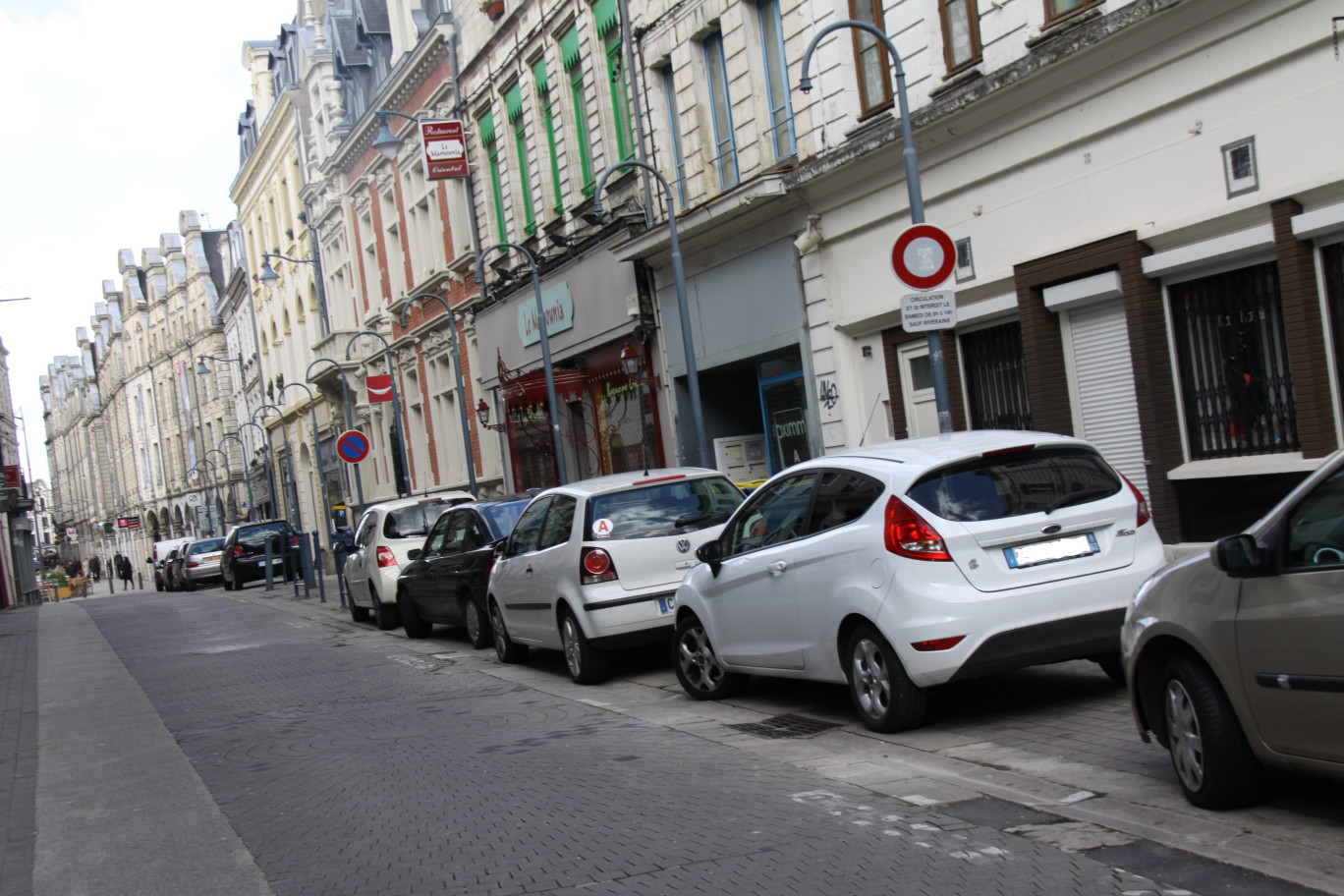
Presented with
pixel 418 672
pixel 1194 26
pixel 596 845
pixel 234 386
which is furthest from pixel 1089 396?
pixel 234 386

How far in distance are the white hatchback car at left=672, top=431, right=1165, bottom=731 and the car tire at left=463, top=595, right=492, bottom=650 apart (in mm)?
7178

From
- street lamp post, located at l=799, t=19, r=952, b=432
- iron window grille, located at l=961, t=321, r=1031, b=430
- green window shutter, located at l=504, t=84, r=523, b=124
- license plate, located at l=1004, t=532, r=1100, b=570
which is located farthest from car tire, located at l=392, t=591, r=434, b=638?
green window shutter, located at l=504, t=84, r=523, b=124

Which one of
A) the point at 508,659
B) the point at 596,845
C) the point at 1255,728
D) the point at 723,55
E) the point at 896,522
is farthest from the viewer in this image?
the point at 723,55

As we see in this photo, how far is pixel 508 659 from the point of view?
1334 cm

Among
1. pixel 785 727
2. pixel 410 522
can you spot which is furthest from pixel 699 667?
pixel 410 522

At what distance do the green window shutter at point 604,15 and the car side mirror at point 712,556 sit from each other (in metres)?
16.4

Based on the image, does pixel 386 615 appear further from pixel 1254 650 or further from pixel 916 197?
pixel 1254 650

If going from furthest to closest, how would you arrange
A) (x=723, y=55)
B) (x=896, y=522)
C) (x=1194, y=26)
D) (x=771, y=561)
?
(x=723, y=55), (x=1194, y=26), (x=771, y=561), (x=896, y=522)

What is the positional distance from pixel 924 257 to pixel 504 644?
555 cm

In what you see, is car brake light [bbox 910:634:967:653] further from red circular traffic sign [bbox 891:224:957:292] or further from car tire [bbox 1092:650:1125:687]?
red circular traffic sign [bbox 891:224:957:292]

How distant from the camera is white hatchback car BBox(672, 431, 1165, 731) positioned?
23.7ft

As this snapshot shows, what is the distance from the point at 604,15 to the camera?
939 inches

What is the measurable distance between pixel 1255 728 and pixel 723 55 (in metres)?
16.7

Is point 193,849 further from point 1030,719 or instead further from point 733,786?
point 1030,719
